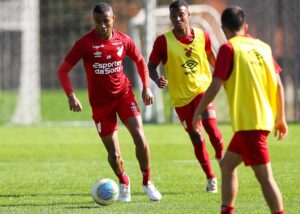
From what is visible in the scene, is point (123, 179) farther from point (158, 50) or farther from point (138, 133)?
point (158, 50)

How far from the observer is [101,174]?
1286cm

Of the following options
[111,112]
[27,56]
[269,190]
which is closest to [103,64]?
[111,112]

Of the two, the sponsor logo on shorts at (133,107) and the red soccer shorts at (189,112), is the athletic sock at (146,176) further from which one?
the red soccer shorts at (189,112)

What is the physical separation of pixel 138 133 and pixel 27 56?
15.3 metres

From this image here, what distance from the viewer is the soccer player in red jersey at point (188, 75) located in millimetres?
10797

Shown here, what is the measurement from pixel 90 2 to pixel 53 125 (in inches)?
240

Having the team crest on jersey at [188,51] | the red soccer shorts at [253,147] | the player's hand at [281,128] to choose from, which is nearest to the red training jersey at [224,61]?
the red soccer shorts at [253,147]

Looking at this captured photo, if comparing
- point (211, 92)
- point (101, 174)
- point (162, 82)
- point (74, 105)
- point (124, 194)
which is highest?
point (211, 92)

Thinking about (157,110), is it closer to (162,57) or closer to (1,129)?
(1,129)

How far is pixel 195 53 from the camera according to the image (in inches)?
429

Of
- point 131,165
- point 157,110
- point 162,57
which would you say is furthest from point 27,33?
point 162,57

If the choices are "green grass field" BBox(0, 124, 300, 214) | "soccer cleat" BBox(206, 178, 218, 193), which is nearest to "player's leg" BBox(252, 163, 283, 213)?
"green grass field" BBox(0, 124, 300, 214)

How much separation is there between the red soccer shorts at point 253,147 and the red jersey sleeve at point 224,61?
0.51m

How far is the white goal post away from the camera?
2478cm
